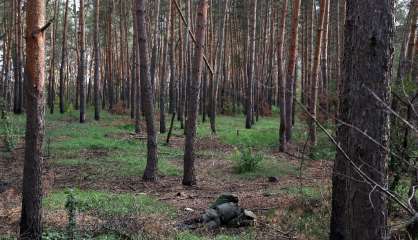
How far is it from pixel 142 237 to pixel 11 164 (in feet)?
25.8

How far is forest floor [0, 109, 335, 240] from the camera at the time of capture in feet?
23.6

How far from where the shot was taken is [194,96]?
11008 millimetres

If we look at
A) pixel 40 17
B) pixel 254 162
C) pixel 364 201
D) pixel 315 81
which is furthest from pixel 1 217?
pixel 315 81

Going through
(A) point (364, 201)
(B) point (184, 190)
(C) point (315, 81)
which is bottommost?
(B) point (184, 190)

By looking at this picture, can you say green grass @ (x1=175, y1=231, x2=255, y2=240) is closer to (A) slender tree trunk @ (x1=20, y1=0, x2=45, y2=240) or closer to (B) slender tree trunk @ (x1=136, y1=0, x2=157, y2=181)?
(A) slender tree trunk @ (x1=20, y1=0, x2=45, y2=240)

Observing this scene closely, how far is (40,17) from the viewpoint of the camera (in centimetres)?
614

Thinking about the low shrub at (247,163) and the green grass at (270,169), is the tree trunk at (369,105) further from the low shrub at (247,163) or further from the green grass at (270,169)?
the low shrub at (247,163)

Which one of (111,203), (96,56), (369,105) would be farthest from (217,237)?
(96,56)

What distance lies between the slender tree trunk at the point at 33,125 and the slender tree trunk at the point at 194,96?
5106 millimetres

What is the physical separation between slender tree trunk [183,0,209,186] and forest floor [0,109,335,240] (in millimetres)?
450

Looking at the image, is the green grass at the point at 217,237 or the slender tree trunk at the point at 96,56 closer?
the green grass at the point at 217,237

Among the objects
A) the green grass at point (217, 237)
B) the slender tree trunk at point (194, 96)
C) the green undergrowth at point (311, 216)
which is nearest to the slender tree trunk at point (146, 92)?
the slender tree trunk at point (194, 96)

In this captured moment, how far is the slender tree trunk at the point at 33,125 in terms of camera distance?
6094 millimetres

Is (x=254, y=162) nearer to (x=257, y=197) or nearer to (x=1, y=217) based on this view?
(x=257, y=197)
